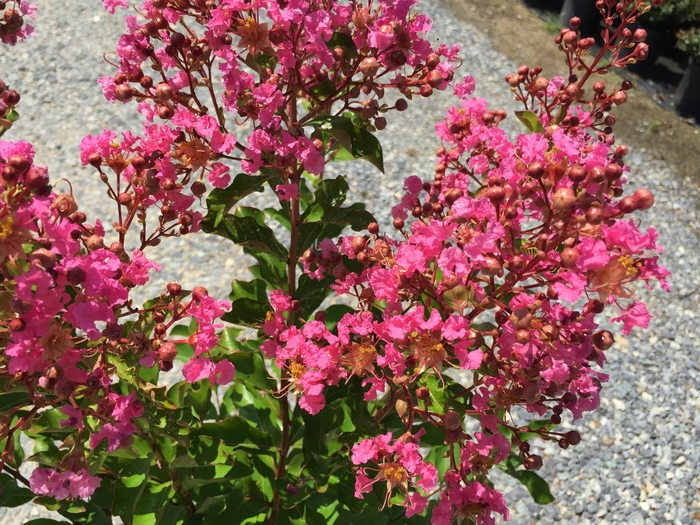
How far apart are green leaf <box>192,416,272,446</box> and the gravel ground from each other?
3.98 feet

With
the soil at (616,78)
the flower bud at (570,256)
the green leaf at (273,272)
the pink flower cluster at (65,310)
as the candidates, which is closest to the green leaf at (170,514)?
the pink flower cluster at (65,310)

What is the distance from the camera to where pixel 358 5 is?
3.37ft

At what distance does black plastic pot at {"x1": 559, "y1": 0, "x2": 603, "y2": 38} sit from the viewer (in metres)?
5.62

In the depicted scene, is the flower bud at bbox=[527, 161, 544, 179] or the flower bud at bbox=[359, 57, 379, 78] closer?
the flower bud at bbox=[527, 161, 544, 179]

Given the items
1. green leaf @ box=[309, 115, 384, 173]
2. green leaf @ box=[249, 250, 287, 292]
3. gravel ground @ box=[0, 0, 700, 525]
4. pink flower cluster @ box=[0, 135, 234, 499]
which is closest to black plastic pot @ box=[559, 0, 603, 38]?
gravel ground @ box=[0, 0, 700, 525]

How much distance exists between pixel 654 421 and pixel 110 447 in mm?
2636

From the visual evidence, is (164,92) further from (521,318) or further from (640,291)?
(640,291)

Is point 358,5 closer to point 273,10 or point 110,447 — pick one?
point 273,10

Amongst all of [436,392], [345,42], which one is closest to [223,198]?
[345,42]

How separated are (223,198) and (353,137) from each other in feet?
0.86

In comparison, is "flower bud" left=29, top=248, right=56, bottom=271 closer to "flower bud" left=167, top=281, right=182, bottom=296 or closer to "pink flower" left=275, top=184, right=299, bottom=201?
"flower bud" left=167, top=281, right=182, bottom=296

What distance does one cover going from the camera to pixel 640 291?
11.3 ft

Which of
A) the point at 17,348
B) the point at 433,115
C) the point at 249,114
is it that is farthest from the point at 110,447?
the point at 433,115

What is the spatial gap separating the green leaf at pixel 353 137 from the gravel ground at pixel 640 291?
184 centimetres
